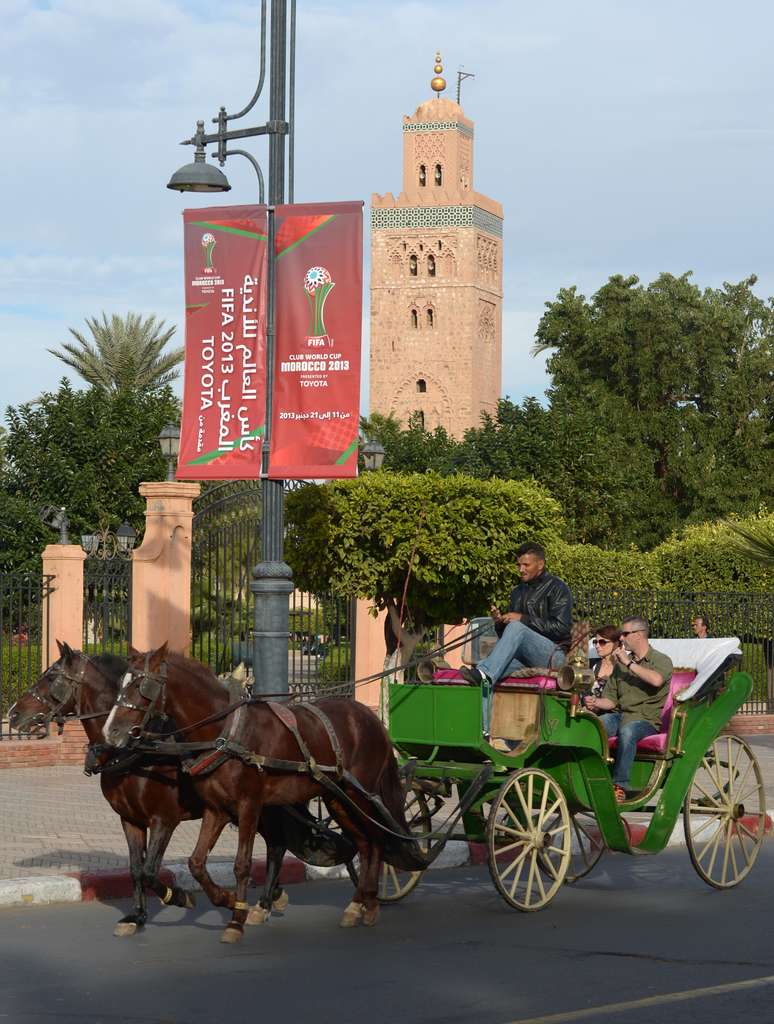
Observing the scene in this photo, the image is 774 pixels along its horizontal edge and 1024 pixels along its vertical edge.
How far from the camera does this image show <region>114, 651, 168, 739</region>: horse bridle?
8602 mm

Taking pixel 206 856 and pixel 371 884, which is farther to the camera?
pixel 371 884

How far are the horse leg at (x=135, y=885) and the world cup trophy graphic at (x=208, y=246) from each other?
193 inches

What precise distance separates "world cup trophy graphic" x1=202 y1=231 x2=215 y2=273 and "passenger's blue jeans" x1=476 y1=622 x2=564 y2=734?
4.04 metres

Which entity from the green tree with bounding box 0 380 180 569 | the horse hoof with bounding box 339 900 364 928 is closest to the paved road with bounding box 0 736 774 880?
the horse hoof with bounding box 339 900 364 928

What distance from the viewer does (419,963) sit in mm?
8125

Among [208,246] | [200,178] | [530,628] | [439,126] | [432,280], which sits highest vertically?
[439,126]

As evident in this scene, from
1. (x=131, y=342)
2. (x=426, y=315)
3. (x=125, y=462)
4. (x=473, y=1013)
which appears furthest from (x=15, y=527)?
(x=426, y=315)

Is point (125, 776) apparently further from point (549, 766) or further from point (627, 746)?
point (627, 746)

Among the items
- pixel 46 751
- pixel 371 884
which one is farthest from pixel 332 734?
pixel 46 751

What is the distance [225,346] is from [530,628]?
3.54 m

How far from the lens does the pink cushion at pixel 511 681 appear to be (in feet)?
32.1

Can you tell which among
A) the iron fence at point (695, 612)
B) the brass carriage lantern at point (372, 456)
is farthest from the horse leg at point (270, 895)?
the iron fence at point (695, 612)

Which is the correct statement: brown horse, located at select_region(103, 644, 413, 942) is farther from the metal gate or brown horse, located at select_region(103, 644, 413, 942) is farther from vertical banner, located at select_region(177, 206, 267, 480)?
the metal gate

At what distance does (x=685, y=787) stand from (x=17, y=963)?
4.37m
